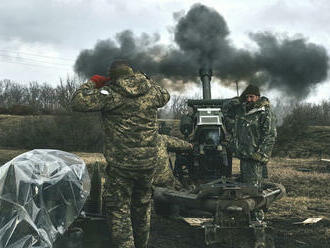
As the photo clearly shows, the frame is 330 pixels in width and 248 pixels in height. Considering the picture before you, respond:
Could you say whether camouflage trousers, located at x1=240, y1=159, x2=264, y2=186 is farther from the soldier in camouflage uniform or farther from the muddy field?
the soldier in camouflage uniform

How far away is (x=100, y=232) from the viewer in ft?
16.1

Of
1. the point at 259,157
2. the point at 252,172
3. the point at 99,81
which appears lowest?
the point at 252,172

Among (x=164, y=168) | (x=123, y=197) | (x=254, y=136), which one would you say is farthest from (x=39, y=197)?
(x=254, y=136)

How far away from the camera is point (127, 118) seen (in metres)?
3.96

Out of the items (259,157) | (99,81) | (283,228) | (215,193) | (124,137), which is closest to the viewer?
(124,137)

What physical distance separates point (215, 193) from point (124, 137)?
1.49m

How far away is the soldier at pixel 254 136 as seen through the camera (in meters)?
5.69

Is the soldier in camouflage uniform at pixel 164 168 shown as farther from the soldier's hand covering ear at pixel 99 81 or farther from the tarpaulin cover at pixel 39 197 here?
the soldier's hand covering ear at pixel 99 81

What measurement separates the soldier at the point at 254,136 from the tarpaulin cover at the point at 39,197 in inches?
88.3

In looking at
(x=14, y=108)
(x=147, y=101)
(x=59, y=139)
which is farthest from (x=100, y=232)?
(x=14, y=108)

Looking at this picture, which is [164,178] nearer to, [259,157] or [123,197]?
[259,157]

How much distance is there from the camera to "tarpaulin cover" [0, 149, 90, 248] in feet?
12.5

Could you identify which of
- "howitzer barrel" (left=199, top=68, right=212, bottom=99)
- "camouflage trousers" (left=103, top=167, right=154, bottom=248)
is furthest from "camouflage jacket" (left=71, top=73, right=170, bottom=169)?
"howitzer barrel" (left=199, top=68, right=212, bottom=99)

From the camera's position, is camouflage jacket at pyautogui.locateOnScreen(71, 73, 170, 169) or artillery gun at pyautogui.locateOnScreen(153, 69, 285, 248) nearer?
camouflage jacket at pyautogui.locateOnScreen(71, 73, 170, 169)
